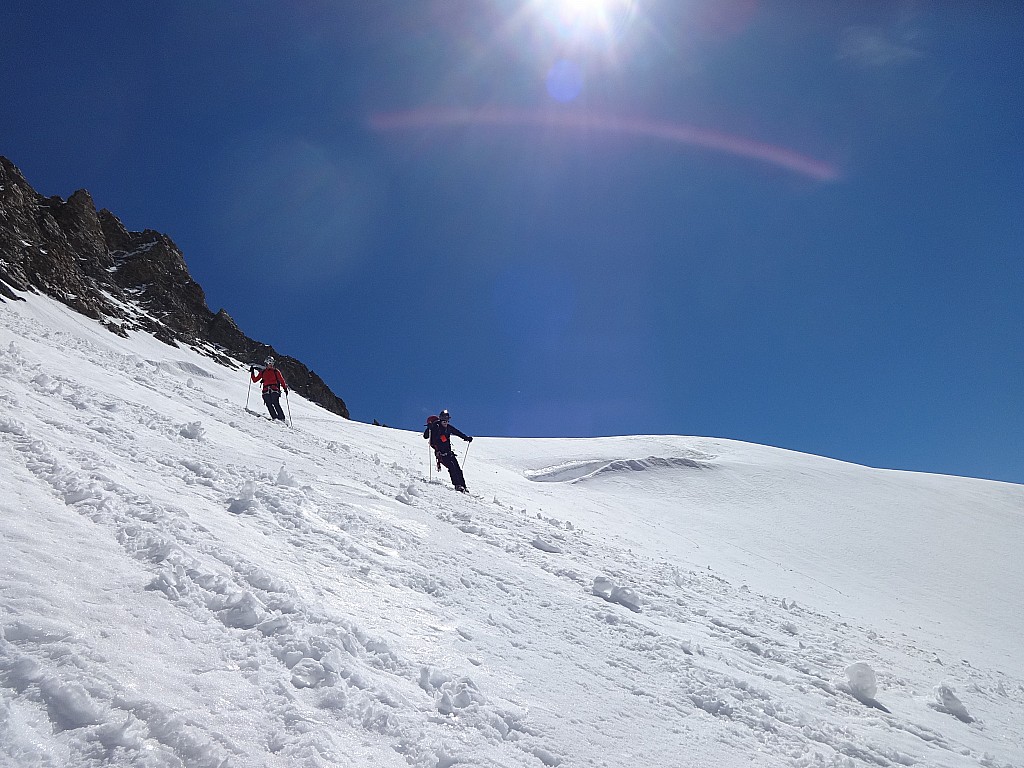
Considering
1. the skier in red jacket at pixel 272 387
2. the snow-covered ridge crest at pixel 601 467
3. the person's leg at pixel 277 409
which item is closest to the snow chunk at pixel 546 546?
the skier in red jacket at pixel 272 387

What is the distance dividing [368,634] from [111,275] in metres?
84.9

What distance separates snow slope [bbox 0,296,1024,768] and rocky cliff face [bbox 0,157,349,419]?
30.8 metres

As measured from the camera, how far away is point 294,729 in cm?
295

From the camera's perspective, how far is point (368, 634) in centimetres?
413

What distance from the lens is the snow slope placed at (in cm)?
286

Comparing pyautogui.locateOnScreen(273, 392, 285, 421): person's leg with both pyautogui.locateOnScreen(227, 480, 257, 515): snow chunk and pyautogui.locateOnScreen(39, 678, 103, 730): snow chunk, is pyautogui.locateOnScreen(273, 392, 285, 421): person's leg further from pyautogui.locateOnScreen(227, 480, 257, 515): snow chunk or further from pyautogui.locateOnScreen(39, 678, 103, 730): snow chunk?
pyautogui.locateOnScreen(39, 678, 103, 730): snow chunk

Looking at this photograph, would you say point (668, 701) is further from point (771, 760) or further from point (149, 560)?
point (149, 560)

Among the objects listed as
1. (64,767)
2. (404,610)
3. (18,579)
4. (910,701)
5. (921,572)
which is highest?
(921,572)

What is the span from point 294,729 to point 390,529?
4.30 meters

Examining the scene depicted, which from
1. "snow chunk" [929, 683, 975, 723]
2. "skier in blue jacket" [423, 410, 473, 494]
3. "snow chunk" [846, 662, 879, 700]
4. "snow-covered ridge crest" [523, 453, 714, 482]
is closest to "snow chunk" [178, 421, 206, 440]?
"skier in blue jacket" [423, 410, 473, 494]

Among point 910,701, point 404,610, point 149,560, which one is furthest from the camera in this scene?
point 910,701

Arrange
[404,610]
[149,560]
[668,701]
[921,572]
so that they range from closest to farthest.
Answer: [149,560], [668,701], [404,610], [921,572]

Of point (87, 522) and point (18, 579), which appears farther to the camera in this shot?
point (87, 522)

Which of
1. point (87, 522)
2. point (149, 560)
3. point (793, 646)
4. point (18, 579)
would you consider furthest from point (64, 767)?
point (793, 646)
